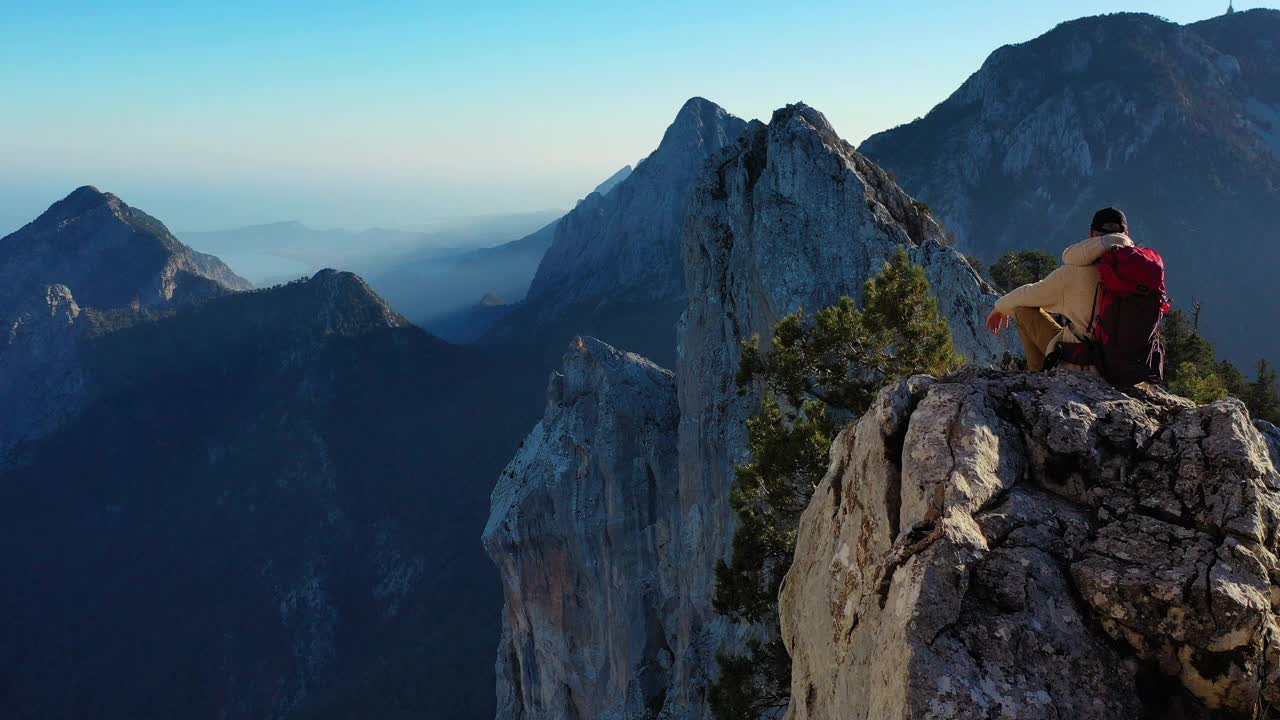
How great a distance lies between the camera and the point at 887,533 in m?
7.55

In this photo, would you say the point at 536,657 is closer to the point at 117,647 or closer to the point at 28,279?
the point at 117,647

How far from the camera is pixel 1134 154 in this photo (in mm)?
129750

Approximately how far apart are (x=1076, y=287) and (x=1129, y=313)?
0.65 meters

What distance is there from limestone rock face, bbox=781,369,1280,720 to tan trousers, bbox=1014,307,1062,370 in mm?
1570

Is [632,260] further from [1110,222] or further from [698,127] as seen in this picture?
[1110,222]

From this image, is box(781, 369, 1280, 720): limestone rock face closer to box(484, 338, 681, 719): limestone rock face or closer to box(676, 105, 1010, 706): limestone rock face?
box(676, 105, 1010, 706): limestone rock face

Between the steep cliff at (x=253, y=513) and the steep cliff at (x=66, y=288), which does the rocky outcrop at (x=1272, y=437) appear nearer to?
the steep cliff at (x=253, y=513)

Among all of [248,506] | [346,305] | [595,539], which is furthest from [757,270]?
[346,305]

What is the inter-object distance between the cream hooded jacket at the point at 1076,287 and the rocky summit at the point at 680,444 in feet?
54.5

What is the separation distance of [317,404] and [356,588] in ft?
115

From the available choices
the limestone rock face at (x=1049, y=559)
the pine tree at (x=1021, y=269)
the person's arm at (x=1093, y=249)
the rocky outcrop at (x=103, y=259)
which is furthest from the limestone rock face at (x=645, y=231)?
the limestone rock face at (x=1049, y=559)

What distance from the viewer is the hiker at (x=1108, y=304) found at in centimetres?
845

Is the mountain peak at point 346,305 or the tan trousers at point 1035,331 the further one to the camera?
the mountain peak at point 346,305

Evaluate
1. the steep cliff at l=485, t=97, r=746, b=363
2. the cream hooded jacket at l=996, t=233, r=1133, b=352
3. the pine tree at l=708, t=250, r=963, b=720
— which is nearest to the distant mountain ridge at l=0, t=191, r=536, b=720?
the steep cliff at l=485, t=97, r=746, b=363
